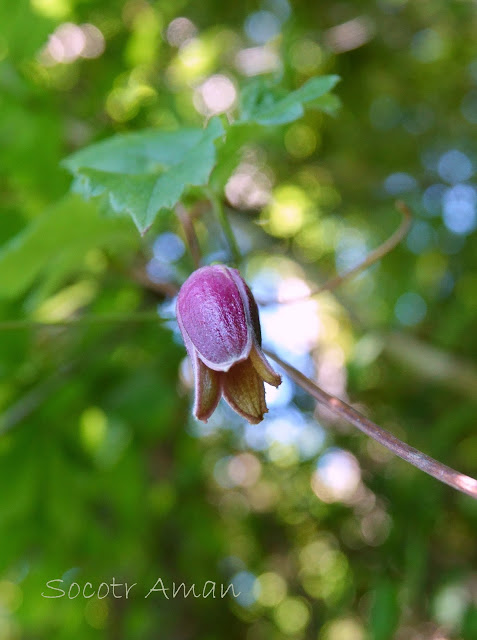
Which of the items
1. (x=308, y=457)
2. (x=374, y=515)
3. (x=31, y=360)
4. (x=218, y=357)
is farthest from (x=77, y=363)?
(x=308, y=457)

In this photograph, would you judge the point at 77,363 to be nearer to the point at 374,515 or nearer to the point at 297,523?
the point at 374,515

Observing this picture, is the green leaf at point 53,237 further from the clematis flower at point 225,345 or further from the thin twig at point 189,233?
the clematis flower at point 225,345

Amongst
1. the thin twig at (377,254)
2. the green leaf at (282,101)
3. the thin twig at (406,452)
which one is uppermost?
the green leaf at (282,101)

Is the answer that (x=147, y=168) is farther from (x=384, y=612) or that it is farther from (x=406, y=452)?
(x=384, y=612)

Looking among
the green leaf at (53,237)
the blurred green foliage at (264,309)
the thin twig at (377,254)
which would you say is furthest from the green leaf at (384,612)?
the green leaf at (53,237)

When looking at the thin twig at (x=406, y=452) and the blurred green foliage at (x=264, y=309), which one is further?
the blurred green foliage at (x=264, y=309)

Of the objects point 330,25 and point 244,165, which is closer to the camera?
point 330,25

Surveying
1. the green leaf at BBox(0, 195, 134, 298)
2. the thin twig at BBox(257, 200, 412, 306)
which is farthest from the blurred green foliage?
the thin twig at BBox(257, 200, 412, 306)
